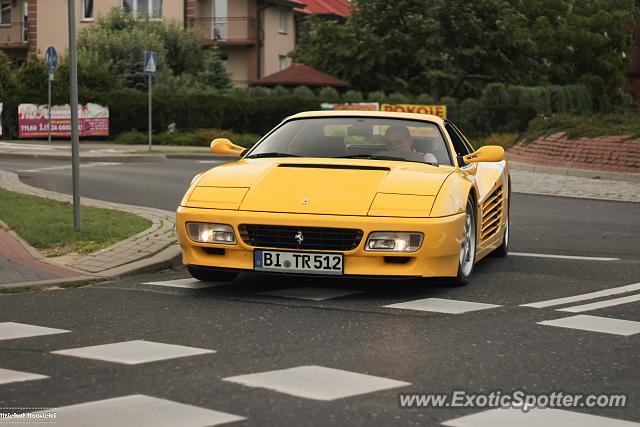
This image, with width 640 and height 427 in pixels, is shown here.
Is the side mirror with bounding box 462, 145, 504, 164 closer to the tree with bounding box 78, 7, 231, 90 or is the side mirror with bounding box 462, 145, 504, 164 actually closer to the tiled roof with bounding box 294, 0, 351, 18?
the tree with bounding box 78, 7, 231, 90

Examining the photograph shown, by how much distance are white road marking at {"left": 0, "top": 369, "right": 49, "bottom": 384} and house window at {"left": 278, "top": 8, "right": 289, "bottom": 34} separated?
193ft

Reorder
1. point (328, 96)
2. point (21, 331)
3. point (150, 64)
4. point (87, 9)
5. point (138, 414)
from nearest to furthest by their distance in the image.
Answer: point (138, 414) → point (21, 331) → point (150, 64) → point (328, 96) → point (87, 9)

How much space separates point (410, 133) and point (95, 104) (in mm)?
33169

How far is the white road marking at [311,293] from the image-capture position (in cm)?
934

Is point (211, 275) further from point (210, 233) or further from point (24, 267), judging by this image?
point (24, 267)

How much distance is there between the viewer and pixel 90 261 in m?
11.1

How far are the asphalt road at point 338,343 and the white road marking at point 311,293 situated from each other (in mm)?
35

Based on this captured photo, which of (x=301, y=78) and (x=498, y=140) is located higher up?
(x=301, y=78)

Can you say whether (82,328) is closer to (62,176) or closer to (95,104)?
(62,176)

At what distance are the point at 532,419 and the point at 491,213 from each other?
5.83 metres

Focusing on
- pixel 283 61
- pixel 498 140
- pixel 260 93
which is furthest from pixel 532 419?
pixel 283 61

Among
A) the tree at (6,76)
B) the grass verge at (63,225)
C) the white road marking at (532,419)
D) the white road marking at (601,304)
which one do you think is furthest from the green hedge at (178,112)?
the white road marking at (532,419)

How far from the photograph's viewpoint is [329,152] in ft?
34.4

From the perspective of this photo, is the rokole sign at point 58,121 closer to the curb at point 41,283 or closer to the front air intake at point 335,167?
the curb at point 41,283
